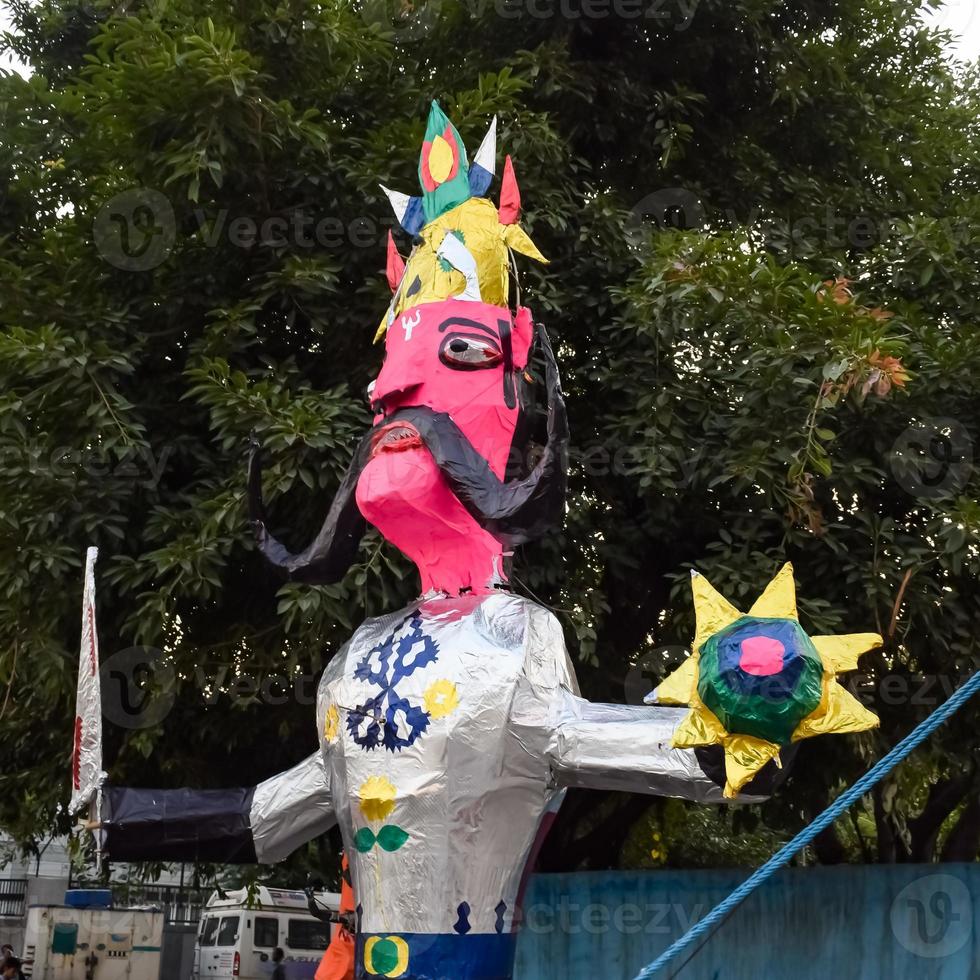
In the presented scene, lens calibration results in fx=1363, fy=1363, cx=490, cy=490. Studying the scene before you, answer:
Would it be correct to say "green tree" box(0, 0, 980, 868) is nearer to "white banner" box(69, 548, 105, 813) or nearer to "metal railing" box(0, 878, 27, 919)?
"white banner" box(69, 548, 105, 813)

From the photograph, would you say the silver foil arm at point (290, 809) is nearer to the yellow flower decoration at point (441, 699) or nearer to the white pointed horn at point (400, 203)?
the yellow flower decoration at point (441, 699)

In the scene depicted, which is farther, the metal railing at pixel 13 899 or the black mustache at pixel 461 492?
the metal railing at pixel 13 899

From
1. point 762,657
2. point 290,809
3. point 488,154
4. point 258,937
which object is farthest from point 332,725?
point 258,937

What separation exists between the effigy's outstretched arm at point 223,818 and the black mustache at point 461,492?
82cm

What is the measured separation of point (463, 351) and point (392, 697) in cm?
139

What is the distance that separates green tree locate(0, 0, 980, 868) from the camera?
22.7 feet

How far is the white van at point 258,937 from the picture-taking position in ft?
63.4

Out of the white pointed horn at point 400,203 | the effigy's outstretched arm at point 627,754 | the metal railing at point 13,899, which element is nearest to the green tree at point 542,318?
the white pointed horn at point 400,203

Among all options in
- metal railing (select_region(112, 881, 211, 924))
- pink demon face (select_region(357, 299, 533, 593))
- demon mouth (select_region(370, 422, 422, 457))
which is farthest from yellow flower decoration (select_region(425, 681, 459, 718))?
metal railing (select_region(112, 881, 211, 924))

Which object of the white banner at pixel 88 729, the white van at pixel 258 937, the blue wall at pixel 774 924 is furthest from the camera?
the white van at pixel 258 937

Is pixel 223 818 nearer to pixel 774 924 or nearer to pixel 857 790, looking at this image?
pixel 857 790

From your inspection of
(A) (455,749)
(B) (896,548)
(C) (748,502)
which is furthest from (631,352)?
(A) (455,749)

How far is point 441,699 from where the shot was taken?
16.1 feet

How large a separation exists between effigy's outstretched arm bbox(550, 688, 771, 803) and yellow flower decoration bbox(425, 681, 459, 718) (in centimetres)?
38
